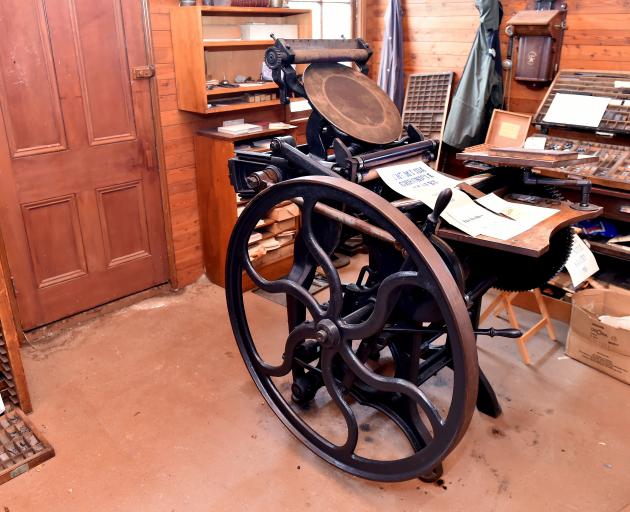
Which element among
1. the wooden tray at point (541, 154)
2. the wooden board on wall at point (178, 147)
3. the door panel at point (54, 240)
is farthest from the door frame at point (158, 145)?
the wooden tray at point (541, 154)

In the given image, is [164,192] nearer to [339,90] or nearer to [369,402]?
[339,90]

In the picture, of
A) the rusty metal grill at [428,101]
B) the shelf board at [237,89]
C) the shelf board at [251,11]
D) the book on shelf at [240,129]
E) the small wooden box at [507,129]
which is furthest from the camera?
the rusty metal grill at [428,101]

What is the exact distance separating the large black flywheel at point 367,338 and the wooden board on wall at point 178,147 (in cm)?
122

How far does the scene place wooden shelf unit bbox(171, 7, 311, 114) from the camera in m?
2.99

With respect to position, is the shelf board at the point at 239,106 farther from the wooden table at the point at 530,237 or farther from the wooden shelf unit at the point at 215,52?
the wooden table at the point at 530,237

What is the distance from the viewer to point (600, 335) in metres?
2.65

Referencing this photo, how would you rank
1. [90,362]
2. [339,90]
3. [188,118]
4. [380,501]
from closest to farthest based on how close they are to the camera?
[380,501] < [339,90] < [90,362] < [188,118]

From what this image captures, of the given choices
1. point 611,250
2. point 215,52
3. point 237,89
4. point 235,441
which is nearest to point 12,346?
point 235,441

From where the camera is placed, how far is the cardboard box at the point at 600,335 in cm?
260

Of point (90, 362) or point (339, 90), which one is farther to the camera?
point (90, 362)

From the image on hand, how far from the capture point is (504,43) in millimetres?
3531

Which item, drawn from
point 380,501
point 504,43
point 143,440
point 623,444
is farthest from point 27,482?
point 504,43

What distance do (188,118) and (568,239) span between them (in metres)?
2.14

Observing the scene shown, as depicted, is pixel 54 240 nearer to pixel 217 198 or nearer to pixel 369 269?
pixel 217 198
